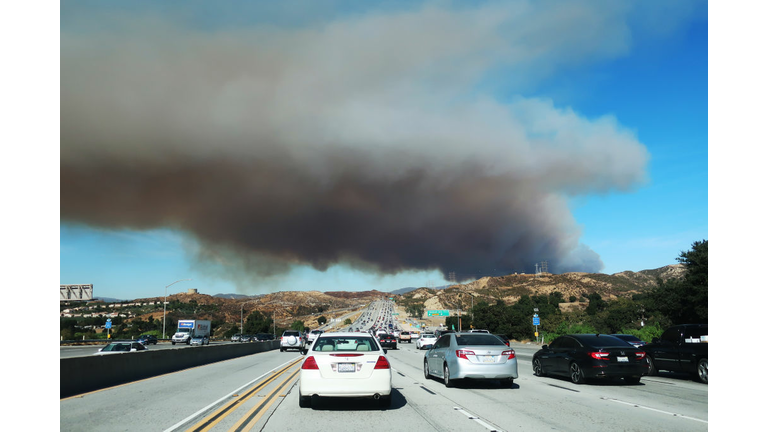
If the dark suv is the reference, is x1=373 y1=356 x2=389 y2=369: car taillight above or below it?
above

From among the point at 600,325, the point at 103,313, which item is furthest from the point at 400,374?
the point at 103,313

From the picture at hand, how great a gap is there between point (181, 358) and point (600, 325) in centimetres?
6988

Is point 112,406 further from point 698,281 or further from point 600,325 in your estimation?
point 600,325

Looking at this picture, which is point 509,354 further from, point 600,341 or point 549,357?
point 549,357

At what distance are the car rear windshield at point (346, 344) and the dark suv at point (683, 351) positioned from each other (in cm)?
1215

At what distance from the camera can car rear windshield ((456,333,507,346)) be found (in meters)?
15.5

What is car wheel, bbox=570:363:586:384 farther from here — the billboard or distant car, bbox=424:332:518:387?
the billboard

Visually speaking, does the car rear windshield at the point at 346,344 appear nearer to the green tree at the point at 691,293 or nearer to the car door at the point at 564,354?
the car door at the point at 564,354

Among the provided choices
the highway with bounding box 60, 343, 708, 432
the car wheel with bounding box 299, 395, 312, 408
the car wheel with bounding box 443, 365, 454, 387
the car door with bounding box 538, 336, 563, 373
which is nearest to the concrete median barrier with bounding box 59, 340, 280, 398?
the highway with bounding box 60, 343, 708, 432

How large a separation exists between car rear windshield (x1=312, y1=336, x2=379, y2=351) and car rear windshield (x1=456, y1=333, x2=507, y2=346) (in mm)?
4838

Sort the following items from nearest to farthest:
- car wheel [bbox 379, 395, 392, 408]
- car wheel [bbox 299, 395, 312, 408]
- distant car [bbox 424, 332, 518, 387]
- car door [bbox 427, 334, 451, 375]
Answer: car wheel [bbox 379, 395, 392, 408] → car wheel [bbox 299, 395, 312, 408] → distant car [bbox 424, 332, 518, 387] → car door [bbox 427, 334, 451, 375]

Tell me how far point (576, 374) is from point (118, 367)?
49.7ft

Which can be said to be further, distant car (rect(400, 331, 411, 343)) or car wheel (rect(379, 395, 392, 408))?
distant car (rect(400, 331, 411, 343))

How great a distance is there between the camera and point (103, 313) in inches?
6727
